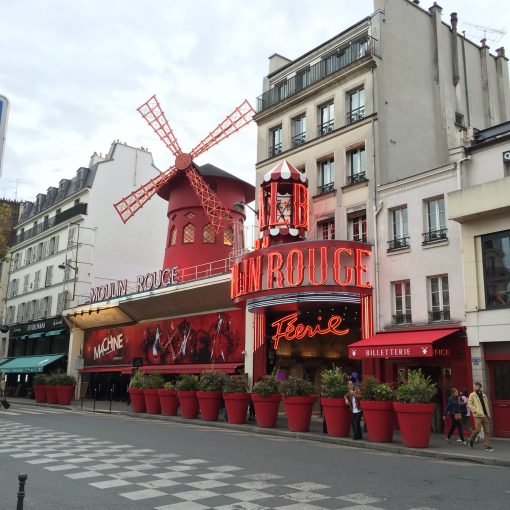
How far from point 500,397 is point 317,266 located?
241 inches

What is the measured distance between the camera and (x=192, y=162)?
1119 inches

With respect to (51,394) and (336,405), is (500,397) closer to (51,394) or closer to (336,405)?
(336,405)

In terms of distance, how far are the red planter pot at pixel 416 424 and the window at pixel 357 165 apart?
8613 millimetres

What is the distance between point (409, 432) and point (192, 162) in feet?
65.0

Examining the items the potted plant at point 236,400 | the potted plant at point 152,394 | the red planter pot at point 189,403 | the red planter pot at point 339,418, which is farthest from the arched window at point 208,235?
the red planter pot at point 339,418

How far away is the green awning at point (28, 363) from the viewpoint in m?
33.7

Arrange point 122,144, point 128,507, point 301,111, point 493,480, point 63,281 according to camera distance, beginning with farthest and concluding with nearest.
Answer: point 122,144 < point 63,281 < point 301,111 < point 493,480 < point 128,507

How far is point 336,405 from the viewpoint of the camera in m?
13.4

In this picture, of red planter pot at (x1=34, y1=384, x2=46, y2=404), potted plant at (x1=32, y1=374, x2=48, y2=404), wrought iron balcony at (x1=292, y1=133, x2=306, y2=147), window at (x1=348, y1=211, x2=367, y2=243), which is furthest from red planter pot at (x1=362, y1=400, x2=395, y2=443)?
red planter pot at (x1=34, y1=384, x2=46, y2=404)

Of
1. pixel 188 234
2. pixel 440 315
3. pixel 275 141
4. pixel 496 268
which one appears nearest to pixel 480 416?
pixel 496 268

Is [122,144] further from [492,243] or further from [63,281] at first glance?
[492,243]

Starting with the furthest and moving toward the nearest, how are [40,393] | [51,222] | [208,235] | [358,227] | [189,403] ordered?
1. [51,222]
2. [40,393]
3. [208,235]
4. [358,227]
5. [189,403]

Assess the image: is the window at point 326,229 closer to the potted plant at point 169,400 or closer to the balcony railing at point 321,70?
the balcony railing at point 321,70

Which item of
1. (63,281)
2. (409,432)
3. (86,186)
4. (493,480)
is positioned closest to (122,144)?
(86,186)
